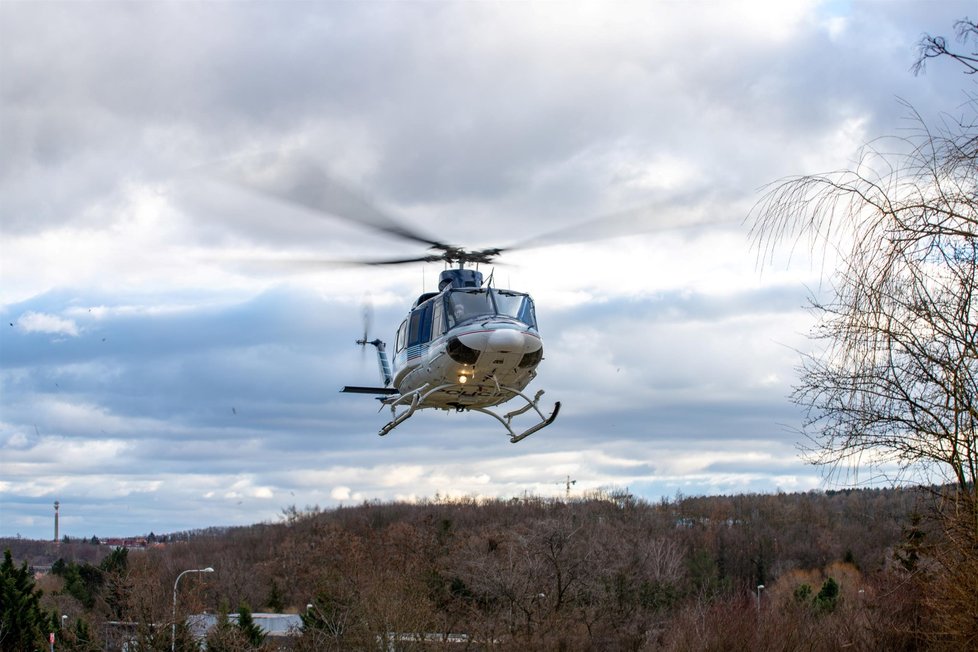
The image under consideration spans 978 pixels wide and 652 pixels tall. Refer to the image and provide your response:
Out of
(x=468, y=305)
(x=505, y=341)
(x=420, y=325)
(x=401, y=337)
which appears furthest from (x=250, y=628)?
(x=505, y=341)

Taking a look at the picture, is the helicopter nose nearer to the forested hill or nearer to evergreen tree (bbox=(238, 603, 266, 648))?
the forested hill

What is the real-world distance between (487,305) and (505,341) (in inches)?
63.7

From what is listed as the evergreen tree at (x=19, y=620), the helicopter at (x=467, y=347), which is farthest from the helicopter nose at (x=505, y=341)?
the evergreen tree at (x=19, y=620)

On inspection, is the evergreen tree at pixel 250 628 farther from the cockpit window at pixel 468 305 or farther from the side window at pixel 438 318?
the cockpit window at pixel 468 305

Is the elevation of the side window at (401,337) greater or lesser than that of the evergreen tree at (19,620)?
greater

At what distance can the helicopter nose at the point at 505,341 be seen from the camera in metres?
23.5

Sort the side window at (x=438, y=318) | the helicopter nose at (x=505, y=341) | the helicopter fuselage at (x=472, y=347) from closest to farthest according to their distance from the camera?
the helicopter nose at (x=505, y=341), the helicopter fuselage at (x=472, y=347), the side window at (x=438, y=318)

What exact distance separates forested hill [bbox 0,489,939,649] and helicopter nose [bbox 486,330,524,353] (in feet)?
23.3

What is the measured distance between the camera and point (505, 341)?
77.0 ft

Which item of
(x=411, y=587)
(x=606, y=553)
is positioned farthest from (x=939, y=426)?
(x=606, y=553)

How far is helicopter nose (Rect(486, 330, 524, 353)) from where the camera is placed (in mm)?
23469

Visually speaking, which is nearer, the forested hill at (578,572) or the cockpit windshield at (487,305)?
the cockpit windshield at (487,305)

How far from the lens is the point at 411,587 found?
5028 centimetres

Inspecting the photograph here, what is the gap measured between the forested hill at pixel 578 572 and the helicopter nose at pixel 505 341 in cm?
711
